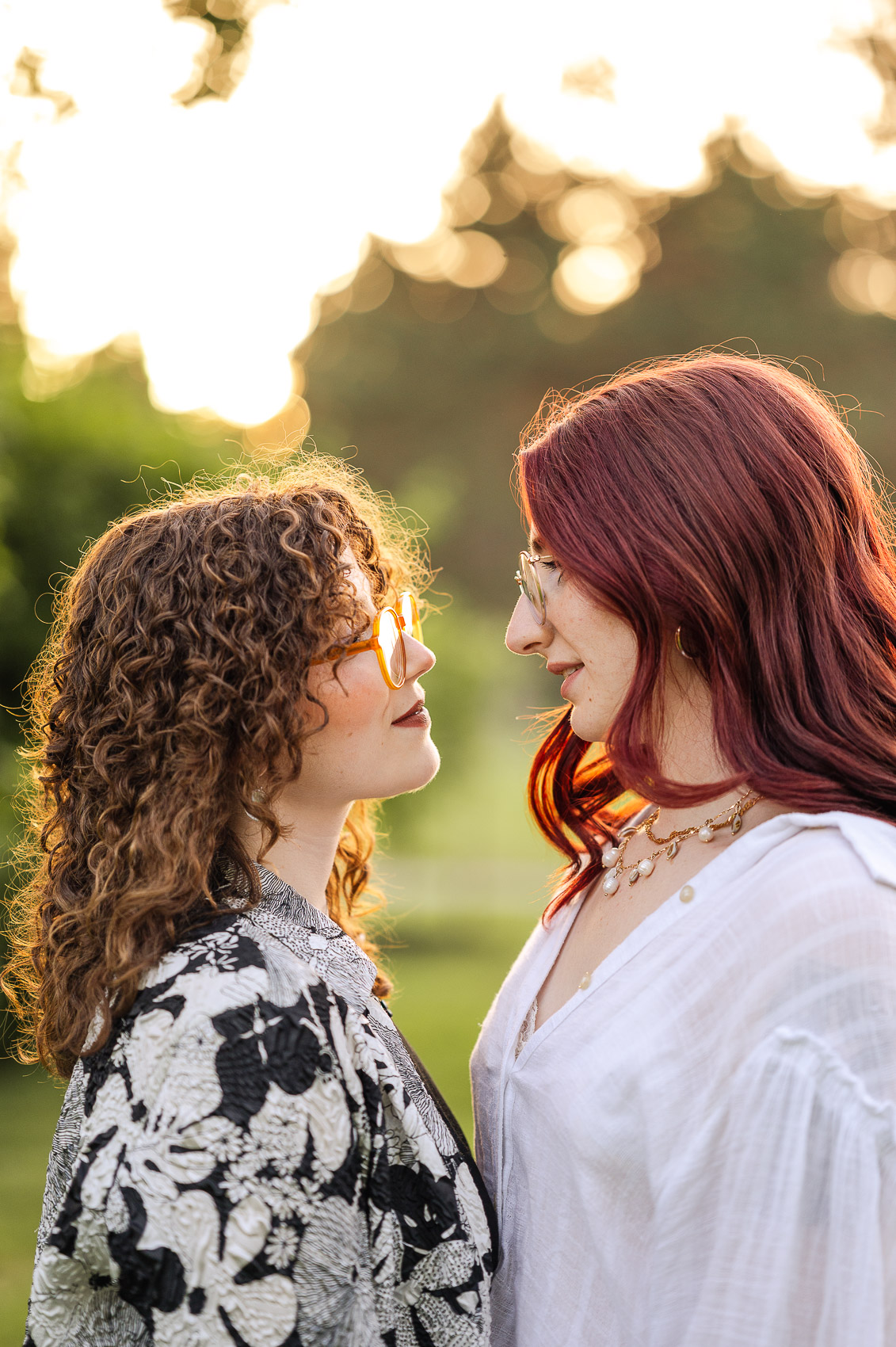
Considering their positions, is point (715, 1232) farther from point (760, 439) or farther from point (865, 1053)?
point (760, 439)

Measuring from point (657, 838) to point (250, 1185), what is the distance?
3.40 ft

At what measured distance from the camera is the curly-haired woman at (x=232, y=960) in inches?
61.7

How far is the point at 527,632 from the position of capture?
2.21 meters

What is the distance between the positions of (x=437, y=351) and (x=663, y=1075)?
28204 mm

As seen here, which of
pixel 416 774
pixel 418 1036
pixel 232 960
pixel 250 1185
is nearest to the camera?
pixel 250 1185

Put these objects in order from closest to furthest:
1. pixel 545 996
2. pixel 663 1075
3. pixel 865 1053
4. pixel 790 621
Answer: pixel 865 1053 < pixel 663 1075 < pixel 790 621 < pixel 545 996

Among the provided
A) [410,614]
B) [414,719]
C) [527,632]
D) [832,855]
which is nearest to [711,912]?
[832,855]

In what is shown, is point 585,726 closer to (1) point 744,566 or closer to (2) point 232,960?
(1) point 744,566

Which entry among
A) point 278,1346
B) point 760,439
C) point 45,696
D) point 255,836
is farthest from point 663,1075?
point 45,696

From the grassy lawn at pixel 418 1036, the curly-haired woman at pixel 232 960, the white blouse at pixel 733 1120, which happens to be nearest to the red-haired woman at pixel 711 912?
the white blouse at pixel 733 1120

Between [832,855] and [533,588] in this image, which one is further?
[533,588]

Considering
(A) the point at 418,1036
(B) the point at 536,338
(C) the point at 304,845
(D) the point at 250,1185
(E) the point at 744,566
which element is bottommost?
(A) the point at 418,1036

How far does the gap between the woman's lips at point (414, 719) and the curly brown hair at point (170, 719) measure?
275mm

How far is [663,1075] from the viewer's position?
5.51 feet
